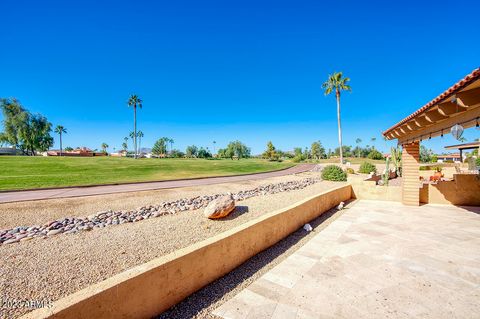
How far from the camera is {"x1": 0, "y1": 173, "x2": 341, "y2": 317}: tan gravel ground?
3.24 metres

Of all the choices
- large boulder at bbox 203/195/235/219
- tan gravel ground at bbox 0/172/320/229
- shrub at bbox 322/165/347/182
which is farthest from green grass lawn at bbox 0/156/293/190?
large boulder at bbox 203/195/235/219

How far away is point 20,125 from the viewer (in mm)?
48719

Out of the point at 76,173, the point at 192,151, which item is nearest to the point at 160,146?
the point at 192,151

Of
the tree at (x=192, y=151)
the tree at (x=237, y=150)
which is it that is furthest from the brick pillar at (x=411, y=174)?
the tree at (x=192, y=151)

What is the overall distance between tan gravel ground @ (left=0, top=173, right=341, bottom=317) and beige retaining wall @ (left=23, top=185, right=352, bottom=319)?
0.96 metres

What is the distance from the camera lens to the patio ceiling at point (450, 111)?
4.39 m

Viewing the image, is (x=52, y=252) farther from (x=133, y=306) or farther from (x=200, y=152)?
(x=200, y=152)

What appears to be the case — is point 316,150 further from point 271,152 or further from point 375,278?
point 375,278

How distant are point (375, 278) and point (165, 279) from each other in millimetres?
3908

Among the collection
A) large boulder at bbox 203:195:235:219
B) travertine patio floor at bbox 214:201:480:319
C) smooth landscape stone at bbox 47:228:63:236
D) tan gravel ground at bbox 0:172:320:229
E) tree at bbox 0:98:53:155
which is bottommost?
travertine patio floor at bbox 214:201:480:319

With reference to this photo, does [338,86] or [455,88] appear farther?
[338,86]

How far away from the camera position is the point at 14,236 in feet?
18.0

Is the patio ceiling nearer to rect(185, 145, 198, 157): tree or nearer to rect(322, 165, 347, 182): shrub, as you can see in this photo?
rect(322, 165, 347, 182): shrub

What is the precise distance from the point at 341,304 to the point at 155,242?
395 centimetres
